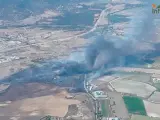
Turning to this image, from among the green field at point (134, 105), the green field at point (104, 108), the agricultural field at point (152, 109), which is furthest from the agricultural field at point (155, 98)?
the green field at point (104, 108)

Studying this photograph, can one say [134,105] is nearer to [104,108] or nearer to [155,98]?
[155,98]

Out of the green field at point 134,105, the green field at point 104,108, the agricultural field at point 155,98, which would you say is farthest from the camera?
the agricultural field at point 155,98

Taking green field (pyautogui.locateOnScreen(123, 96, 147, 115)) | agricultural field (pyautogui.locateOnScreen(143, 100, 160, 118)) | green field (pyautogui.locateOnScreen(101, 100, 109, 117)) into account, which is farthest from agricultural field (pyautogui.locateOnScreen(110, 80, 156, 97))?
green field (pyautogui.locateOnScreen(101, 100, 109, 117))

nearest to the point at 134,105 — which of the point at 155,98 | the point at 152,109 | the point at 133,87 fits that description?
the point at 152,109

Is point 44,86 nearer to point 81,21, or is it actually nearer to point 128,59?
point 128,59

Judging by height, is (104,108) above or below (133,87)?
below

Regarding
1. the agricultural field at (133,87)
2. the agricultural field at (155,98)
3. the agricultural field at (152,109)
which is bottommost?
the agricultural field at (152,109)

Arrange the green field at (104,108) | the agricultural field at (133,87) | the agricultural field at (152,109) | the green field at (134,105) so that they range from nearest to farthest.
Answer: the green field at (104,108)
the agricultural field at (152,109)
the green field at (134,105)
the agricultural field at (133,87)

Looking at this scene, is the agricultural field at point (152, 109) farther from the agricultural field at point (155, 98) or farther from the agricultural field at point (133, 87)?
the agricultural field at point (133, 87)

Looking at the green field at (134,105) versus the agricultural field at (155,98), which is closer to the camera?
the green field at (134,105)

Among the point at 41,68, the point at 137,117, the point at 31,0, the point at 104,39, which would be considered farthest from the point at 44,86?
the point at 31,0
